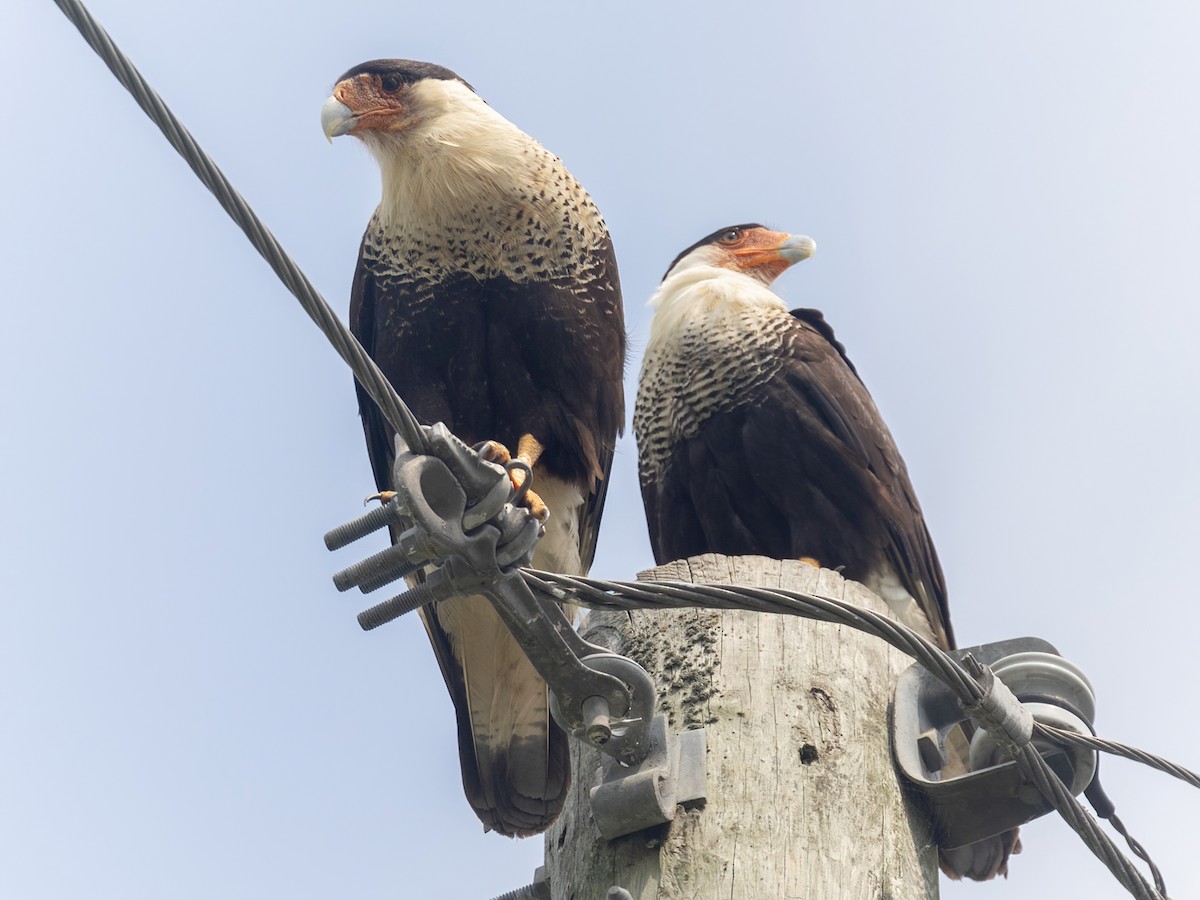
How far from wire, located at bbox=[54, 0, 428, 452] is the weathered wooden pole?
35.0 inches

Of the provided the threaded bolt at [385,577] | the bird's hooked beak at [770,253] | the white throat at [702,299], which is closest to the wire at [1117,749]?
the threaded bolt at [385,577]

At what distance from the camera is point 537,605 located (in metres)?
3.04

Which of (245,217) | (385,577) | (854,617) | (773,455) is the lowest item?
(773,455)

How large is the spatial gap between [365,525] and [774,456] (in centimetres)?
334

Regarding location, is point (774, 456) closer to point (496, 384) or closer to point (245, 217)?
point (496, 384)

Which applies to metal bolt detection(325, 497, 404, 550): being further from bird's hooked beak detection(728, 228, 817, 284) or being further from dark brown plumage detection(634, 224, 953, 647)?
bird's hooked beak detection(728, 228, 817, 284)

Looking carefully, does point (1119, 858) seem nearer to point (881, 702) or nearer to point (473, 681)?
point (881, 702)

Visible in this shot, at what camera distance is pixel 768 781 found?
310 cm

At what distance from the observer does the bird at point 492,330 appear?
5.19 m

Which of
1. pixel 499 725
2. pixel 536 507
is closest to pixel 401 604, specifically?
pixel 536 507

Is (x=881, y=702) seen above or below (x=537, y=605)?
below

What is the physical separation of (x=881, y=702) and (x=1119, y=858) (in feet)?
1.88

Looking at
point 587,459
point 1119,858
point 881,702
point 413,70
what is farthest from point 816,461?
point 1119,858

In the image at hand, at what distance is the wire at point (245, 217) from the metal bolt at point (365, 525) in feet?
0.40
